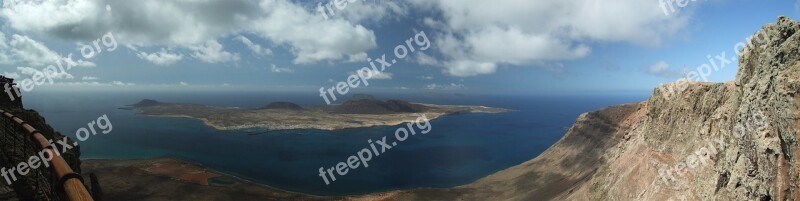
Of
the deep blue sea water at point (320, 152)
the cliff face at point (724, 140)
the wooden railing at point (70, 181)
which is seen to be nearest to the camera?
the wooden railing at point (70, 181)

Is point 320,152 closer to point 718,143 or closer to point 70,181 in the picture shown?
point 718,143

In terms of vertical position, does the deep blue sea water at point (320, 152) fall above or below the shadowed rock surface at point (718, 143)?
below

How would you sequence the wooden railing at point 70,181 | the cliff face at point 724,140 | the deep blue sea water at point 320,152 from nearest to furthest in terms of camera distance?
the wooden railing at point 70,181 → the cliff face at point 724,140 → the deep blue sea water at point 320,152

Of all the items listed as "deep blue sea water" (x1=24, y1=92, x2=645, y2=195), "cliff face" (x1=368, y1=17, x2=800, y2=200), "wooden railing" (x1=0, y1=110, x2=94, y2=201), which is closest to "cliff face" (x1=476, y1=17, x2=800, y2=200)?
"cliff face" (x1=368, y1=17, x2=800, y2=200)

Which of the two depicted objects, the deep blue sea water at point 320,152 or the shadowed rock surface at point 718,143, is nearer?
the shadowed rock surface at point 718,143

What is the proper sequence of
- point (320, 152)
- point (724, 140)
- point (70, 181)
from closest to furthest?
point (70, 181)
point (724, 140)
point (320, 152)

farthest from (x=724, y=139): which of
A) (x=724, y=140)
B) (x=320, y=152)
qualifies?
(x=320, y=152)

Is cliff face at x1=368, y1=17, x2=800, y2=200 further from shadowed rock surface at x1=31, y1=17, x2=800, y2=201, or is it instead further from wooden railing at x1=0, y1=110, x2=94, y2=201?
wooden railing at x1=0, y1=110, x2=94, y2=201

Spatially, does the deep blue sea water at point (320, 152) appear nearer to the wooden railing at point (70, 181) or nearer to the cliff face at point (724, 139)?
the cliff face at point (724, 139)

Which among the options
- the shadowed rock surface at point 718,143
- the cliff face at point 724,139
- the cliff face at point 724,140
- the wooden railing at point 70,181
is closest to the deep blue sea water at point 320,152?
the shadowed rock surface at point 718,143
